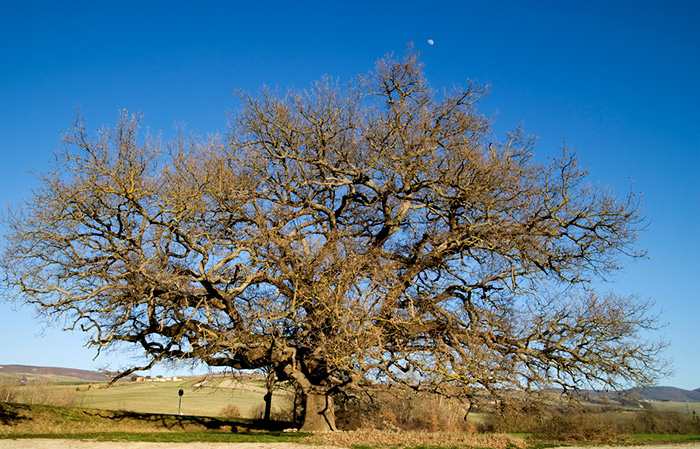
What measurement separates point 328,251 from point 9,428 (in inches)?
448

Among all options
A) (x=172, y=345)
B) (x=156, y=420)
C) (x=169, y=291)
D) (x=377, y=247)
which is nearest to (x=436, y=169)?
(x=377, y=247)

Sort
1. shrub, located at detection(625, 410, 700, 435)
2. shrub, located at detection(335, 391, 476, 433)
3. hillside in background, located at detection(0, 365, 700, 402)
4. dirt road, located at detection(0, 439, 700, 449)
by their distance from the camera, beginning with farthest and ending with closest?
hillside in background, located at detection(0, 365, 700, 402), shrub, located at detection(625, 410, 700, 435), shrub, located at detection(335, 391, 476, 433), dirt road, located at detection(0, 439, 700, 449)

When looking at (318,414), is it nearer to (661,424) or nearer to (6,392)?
(661,424)

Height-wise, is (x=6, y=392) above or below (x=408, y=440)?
above

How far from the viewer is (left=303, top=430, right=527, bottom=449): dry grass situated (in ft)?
43.4

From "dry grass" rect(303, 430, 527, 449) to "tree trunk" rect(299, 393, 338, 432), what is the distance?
2432 mm

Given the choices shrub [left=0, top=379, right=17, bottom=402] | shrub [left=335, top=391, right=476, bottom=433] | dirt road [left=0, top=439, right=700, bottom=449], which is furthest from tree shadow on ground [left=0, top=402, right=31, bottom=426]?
shrub [left=335, top=391, right=476, bottom=433]


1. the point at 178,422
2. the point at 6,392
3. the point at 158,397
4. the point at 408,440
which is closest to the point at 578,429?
the point at 408,440

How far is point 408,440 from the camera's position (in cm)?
1380

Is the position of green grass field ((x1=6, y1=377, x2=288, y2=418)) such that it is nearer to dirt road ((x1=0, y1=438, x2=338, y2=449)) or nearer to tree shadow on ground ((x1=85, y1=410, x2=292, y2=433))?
tree shadow on ground ((x1=85, y1=410, x2=292, y2=433))

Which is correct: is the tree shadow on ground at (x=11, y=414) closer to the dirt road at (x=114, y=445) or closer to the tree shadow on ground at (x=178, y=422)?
the tree shadow on ground at (x=178, y=422)

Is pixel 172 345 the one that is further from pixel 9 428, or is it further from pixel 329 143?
pixel 329 143

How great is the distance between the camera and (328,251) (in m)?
14.9

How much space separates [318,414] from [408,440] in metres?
4.39
